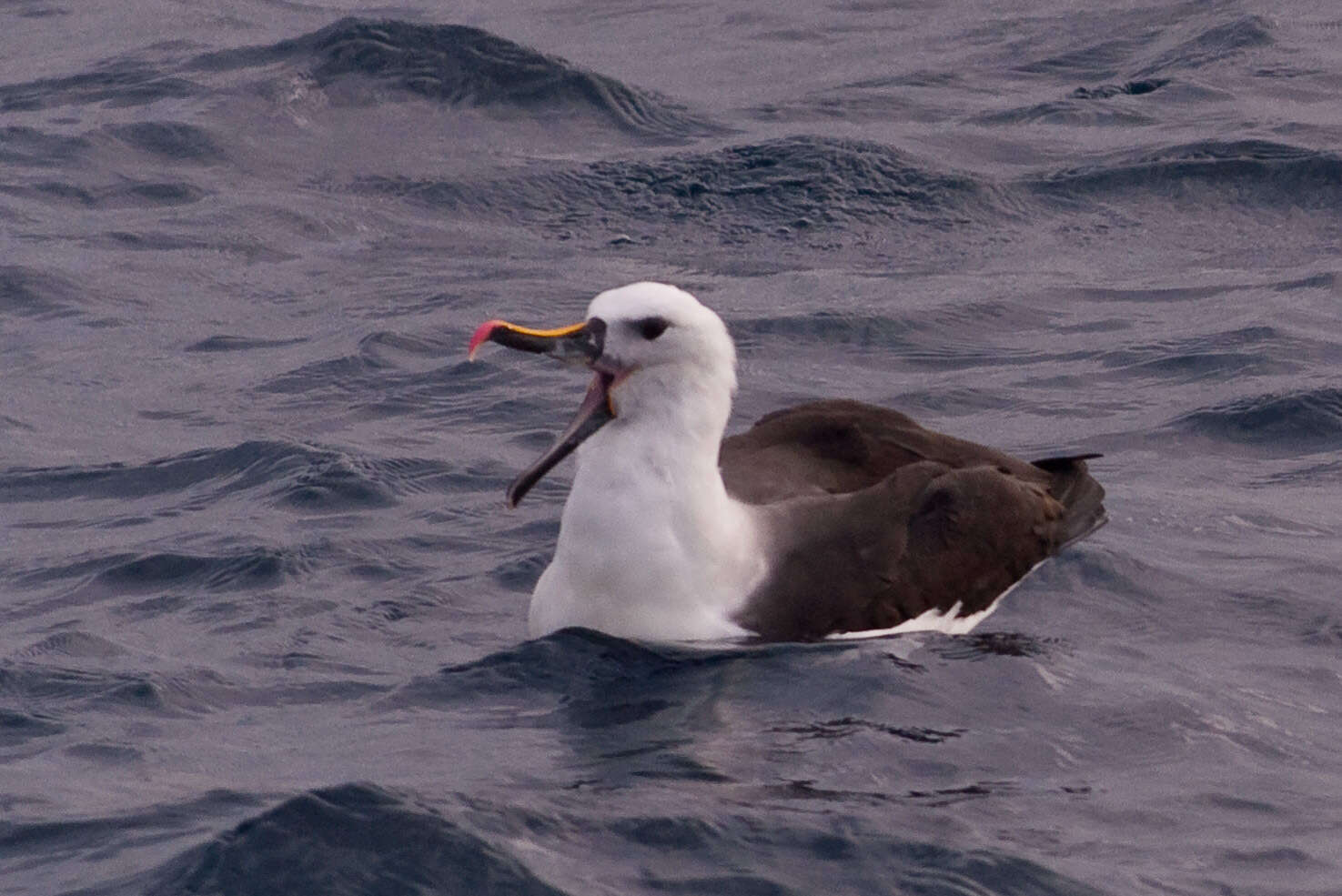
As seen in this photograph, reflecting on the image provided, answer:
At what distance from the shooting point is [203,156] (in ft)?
59.1

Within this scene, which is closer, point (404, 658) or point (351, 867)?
point (351, 867)

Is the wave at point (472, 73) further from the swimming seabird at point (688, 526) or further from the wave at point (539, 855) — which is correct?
the wave at point (539, 855)

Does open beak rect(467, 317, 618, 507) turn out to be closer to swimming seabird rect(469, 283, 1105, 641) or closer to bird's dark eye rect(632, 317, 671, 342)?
swimming seabird rect(469, 283, 1105, 641)

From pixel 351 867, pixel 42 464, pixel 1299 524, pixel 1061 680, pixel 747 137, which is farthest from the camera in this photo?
pixel 747 137

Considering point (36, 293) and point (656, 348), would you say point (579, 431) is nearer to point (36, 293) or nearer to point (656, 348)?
point (656, 348)

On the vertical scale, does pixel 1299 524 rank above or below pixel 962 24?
below

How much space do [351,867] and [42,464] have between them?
5.93 m

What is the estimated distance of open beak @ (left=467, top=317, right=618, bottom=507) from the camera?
8.58 m

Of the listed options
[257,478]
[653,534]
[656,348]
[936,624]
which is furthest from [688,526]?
[257,478]

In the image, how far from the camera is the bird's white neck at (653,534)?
8594 millimetres

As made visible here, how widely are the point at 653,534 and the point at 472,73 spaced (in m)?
11.0

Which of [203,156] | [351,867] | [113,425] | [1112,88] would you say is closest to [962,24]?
[1112,88]

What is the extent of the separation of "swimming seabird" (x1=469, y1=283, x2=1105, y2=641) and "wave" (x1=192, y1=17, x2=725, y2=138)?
942 centimetres

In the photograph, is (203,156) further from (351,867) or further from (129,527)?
(351,867)
